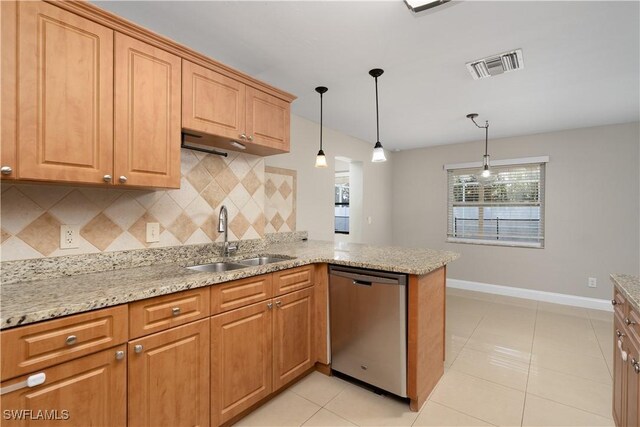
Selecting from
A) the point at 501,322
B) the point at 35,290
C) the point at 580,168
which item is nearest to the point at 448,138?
the point at 580,168

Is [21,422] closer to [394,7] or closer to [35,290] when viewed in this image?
[35,290]

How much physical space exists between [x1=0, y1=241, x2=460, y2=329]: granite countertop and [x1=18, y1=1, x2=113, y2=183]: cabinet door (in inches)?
20.1

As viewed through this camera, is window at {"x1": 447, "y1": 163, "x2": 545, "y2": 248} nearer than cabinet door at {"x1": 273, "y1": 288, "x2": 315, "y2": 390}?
No

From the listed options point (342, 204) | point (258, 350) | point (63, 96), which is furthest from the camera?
point (342, 204)

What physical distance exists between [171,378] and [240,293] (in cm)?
51

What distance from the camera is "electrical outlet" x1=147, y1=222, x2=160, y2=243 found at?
192cm

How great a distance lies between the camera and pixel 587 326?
3311mm

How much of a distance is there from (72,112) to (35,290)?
2.73 ft

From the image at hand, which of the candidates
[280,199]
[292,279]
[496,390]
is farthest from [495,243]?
[292,279]

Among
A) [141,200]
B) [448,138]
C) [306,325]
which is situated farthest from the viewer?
[448,138]

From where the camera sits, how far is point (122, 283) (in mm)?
1435

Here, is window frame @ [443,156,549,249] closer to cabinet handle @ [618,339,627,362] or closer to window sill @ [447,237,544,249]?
→ window sill @ [447,237,544,249]

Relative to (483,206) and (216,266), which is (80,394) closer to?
(216,266)

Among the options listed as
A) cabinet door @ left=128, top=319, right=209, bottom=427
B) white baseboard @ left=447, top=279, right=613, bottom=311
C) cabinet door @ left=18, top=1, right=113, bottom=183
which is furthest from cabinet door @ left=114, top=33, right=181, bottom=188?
white baseboard @ left=447, top=279, right=613, bottom=311
